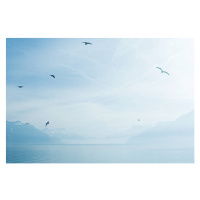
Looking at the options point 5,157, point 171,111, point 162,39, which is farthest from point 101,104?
point 5,157

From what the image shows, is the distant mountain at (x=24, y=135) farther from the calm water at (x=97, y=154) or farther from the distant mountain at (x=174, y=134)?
the distant mountain at (x=174, y=134)

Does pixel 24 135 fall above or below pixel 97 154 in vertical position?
above

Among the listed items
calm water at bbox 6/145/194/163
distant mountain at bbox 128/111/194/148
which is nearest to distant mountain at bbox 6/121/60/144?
calm water at bbox 6/145/194/163

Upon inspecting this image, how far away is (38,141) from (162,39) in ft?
18.5

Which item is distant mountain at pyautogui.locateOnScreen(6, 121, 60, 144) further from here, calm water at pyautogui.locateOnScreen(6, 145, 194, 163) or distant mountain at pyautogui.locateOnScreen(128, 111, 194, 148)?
distant mountain at pyautogui.locateOnScreen(128, 111, 194, 148)

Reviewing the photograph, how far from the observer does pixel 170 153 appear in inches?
348

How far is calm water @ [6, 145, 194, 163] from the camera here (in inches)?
329

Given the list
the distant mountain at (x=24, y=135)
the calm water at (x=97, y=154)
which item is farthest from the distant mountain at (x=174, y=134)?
the distant mountain at (x=24, y=135)

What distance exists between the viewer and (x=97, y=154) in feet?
29.7

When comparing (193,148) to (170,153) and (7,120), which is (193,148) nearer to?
(170,153)

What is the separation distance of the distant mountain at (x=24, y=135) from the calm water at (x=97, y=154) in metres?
0.23

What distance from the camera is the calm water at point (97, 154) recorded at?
8367mm

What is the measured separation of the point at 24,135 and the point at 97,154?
262 cm

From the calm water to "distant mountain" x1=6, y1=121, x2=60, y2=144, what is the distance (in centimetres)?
23
